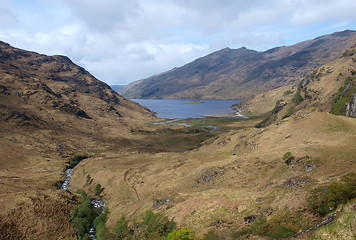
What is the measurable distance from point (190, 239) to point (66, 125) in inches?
6211

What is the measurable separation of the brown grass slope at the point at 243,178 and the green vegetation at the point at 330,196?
38.4 inches

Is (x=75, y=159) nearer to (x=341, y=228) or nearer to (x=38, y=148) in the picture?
(x=38, y=148)

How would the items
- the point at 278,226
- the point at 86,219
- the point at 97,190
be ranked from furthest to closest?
the point at 97,190 → the point at 86,219 → the point at 278,226

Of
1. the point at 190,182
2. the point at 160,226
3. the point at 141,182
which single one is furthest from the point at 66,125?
the point at 160,226

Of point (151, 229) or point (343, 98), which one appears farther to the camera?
point (343, 98)

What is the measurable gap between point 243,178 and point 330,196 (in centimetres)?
2065

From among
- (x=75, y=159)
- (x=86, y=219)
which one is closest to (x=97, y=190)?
(x=86, y=219)

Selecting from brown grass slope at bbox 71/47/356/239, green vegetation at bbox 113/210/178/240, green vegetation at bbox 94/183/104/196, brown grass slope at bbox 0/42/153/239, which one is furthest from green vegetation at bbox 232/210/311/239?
green vegetation at bbox 94/183/104/196

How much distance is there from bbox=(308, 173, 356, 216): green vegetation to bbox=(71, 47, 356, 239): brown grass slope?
975mm

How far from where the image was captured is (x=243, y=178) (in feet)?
135

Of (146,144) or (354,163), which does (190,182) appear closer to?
(354,163)

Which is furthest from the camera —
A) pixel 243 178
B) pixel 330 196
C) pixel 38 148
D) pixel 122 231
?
pixel 38 148

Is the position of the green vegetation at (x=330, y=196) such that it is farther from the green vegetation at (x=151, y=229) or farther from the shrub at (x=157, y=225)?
the shrub at (x=157, y=225)

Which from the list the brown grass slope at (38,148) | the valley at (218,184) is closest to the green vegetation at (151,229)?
the valley at (218,184)
